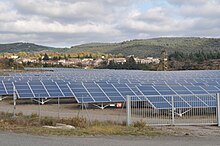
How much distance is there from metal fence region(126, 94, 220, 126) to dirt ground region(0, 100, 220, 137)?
68 cm

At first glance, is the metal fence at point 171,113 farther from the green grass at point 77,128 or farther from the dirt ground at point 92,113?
the green grass at point 77,128

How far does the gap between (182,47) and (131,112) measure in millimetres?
174780

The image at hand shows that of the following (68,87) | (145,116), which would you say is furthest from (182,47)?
(145,116)

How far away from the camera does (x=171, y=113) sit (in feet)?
60.1

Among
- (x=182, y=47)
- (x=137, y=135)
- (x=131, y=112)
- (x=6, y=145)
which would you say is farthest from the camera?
(x=182, y=47)

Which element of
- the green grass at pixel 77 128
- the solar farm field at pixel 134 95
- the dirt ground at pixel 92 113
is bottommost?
the dirt ground at pixel 92 113

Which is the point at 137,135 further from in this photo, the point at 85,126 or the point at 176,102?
the point at 176,102

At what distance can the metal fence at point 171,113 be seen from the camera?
17750mm

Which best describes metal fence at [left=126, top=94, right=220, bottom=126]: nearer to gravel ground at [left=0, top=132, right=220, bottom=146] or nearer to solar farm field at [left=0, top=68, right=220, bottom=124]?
solar farm field at [left=0, top=68, right=220, bottom=124]

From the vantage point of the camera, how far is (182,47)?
188250 millimetres

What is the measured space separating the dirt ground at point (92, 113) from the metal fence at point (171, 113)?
2.24 ft

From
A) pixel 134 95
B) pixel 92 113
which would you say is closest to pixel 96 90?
pixel 92 113

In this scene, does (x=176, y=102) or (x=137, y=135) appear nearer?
(x=137, y=135)

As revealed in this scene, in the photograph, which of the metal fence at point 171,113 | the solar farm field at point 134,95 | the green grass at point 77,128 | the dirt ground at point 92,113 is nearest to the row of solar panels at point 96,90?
the solar farm field at point 134,95
